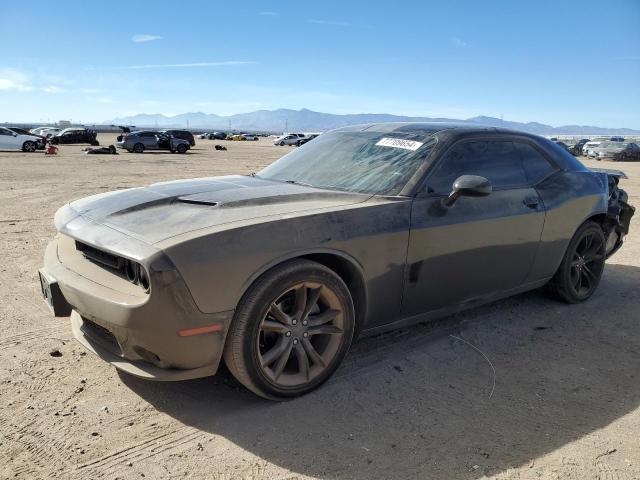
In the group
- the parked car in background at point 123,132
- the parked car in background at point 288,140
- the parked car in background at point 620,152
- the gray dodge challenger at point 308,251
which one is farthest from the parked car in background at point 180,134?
the gray dodge challenger at point 308,251

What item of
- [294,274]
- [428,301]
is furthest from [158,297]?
[428,301]

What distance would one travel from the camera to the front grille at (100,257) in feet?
8.58

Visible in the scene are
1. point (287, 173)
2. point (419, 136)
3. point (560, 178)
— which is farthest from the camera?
point (560, 178)

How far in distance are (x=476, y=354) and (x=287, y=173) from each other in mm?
1950

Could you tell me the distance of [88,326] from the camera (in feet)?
9.52

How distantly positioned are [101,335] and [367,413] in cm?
152

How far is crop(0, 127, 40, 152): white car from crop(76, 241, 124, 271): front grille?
3079cm

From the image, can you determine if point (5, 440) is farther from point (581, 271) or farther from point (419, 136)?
point (581, 271)

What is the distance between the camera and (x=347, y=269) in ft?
9.87

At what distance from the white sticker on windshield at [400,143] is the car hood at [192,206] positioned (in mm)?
623

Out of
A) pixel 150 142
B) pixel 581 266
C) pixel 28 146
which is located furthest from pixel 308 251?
pixel 150 142

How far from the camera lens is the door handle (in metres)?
3.93

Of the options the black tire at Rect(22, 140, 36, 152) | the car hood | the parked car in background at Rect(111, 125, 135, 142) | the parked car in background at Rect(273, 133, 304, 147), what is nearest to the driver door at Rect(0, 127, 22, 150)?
the black tire at Rect(22, 140, 36, 152)

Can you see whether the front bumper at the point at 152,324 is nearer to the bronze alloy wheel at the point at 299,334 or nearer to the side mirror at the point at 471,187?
the bronze alloy wheel at the point at 299,334
